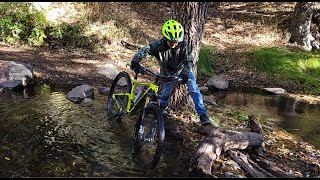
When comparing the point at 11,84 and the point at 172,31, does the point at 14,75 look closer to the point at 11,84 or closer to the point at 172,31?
the point at 11,84

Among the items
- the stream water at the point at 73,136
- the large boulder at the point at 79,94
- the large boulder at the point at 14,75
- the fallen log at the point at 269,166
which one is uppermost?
the large boulder at the point at 14,75

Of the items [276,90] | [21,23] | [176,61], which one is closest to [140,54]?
[176,61]

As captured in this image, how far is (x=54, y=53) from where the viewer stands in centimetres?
1214

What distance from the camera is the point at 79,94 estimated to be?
29.6ft

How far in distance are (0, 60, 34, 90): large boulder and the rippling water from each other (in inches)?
25.3

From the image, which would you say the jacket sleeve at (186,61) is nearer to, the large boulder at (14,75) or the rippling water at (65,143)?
the rippling water at (65,143)

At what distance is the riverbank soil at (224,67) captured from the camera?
21.7ft

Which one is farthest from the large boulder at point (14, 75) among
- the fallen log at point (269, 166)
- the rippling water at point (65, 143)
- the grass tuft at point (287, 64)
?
the grass tuft at point (287, 64)

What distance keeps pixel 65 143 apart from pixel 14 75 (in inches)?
160

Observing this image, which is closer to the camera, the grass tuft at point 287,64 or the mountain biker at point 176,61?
the mountain biker at point 176,61

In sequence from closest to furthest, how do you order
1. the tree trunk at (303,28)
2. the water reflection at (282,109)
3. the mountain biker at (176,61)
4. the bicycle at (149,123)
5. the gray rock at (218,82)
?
the bicycle at (149,123) < the mountain biker at (176,61) < the water reflection at (282,109) < the gray rock at (218,82) < the tree trunk at (303,28)

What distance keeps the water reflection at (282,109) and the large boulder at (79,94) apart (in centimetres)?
346

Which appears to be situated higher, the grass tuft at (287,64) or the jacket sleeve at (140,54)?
the jacket sleeve at (140,54)

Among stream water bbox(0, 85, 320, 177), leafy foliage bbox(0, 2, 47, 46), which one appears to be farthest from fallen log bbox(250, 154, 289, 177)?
leafy foliage bbox(0, 2, 47, 46)
